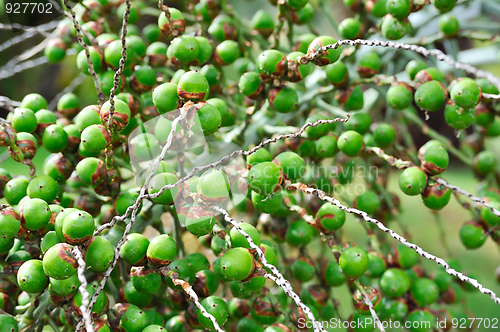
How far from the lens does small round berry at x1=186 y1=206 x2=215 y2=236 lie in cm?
71

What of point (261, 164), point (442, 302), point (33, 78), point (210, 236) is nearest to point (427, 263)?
point (442, 302)

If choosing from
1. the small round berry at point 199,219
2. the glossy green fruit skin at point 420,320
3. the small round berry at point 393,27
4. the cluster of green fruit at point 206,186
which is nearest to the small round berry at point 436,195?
the cluster of green fruit at point 206,186

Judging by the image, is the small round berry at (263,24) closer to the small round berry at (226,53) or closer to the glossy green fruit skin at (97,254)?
the small round berry at (226,53)

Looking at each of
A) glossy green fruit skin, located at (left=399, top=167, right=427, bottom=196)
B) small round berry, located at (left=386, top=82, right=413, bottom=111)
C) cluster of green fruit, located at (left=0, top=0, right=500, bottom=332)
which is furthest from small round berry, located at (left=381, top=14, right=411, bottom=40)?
glossy green fruit skin, located at (left=399, top=167, right=427, bottom=196)

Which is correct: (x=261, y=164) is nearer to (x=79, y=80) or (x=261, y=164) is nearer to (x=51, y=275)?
(x=51, y=275)

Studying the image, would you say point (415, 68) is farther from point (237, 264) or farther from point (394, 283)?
point (237, 264)

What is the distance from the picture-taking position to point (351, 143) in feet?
2.96

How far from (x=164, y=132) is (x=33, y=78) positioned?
2.89m

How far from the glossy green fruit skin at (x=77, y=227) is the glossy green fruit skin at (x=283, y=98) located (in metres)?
0.46

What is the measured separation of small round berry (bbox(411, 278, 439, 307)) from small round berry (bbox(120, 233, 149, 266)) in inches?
24.8

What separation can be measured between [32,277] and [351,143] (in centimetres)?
67

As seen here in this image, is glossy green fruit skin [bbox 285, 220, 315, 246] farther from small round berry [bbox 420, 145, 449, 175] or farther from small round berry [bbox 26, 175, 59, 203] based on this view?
small round berry [bbox 26, 175, 59, 203]

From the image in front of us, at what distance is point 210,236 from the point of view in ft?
3.10

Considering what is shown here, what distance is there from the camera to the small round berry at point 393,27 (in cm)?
96
